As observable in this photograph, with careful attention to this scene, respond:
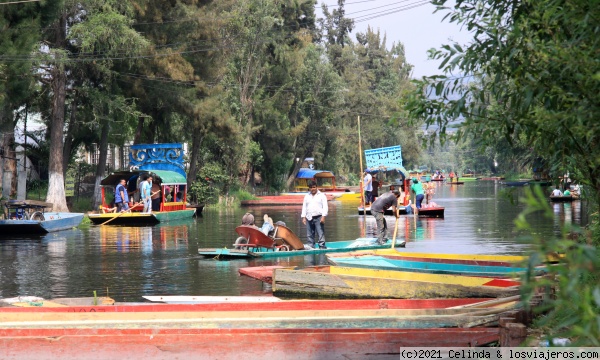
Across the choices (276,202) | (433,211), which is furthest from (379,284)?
(276,202)

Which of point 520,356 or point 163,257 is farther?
point 163,257

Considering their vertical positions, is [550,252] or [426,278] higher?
[550,252]

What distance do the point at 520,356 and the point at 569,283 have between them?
13.5 feet

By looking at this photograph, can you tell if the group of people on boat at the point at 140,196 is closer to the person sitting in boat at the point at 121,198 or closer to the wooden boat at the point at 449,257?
the person sitting in boat at the point at 121,198

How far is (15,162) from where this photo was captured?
44.1 metres

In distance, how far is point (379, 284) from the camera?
1381 centimetres

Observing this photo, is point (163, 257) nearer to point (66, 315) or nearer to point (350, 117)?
point (66, 315)

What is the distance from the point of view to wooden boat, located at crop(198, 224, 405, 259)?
2081cm

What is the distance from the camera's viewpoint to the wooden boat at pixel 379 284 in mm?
12953

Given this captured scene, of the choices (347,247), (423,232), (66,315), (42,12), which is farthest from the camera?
(42,12)

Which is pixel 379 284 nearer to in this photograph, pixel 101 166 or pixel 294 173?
pixel 101 166

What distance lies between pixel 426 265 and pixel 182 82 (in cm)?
3325

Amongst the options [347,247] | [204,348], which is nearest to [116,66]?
[347,247]

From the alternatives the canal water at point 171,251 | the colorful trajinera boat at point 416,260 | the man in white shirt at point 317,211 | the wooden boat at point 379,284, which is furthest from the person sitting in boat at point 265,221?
the wooden boat at point 379,284
